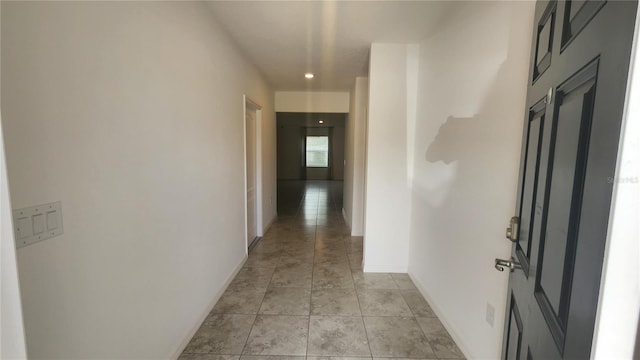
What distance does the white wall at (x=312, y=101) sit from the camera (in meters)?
5.32

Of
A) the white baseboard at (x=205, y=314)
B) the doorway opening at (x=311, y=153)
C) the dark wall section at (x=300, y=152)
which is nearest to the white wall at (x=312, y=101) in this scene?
the white baseboard at (x=205, y=314)

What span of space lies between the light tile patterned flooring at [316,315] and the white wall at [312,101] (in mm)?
2833

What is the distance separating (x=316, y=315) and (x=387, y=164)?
5.48 ft

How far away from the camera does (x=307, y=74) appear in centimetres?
405

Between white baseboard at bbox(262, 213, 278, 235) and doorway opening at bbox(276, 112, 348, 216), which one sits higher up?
doorway opening at bbox(276, 112, 348, 216)

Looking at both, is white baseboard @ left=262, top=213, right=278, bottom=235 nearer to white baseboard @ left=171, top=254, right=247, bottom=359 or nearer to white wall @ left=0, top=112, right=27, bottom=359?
white baseboard @ left=171, top=254, right=247, bottom=359

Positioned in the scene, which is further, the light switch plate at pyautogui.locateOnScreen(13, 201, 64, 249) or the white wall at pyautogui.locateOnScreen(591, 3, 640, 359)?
the light switch plate at pyautogui.locateOnScreen(13, 201, 64, 249)

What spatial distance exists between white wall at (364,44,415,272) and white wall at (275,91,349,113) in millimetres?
2447

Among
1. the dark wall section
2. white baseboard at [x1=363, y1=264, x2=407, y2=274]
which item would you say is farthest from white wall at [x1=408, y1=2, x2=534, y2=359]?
the dark wall section

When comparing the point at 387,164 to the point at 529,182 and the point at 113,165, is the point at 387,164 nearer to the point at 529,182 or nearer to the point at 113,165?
the point at 529,182

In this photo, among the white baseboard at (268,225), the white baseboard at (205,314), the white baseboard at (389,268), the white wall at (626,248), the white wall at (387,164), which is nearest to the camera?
the white wall at (626,248)

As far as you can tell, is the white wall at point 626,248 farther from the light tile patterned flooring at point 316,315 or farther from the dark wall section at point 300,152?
the dark wall section at point 300,152

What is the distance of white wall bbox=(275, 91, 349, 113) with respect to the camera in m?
5.32

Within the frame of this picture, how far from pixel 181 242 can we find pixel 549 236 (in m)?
1.93
